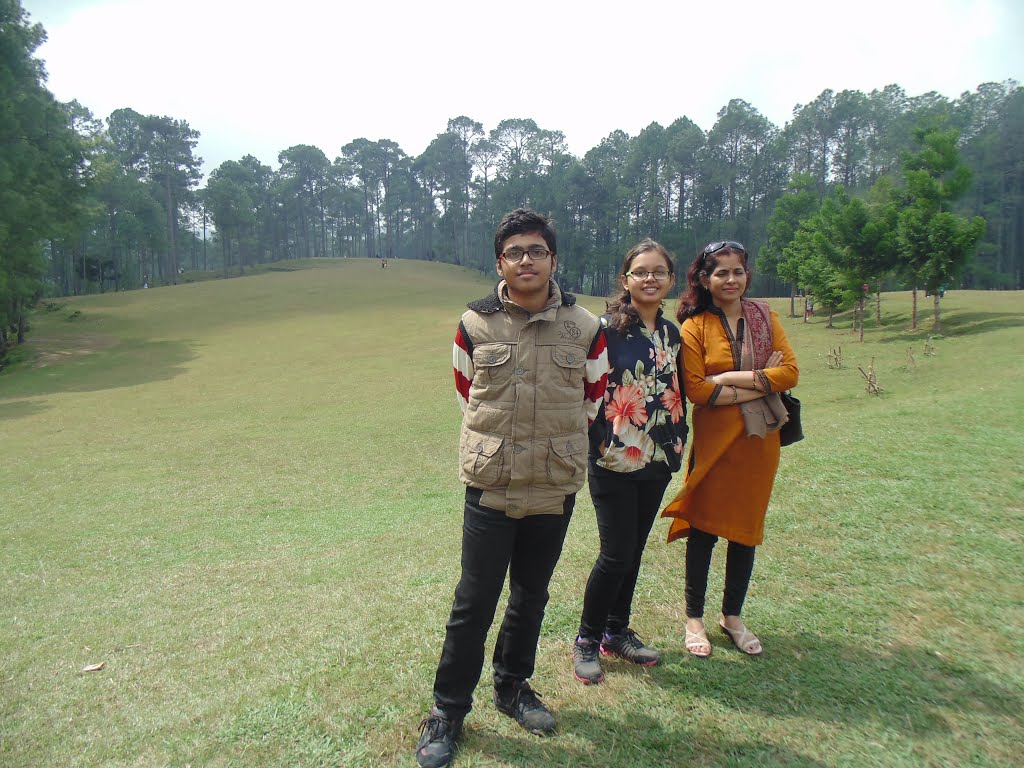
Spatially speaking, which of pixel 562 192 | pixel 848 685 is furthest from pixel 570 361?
pixel 562 192

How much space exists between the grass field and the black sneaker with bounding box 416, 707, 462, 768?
0.07m

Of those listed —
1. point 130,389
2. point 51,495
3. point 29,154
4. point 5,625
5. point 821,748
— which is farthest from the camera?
point 29,154

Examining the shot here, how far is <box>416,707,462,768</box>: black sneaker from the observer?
7.04ft

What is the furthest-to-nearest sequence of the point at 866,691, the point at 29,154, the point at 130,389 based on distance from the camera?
the point at 29,154 < the point at 130,389 < the point at 866,691

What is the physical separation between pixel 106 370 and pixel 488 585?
878 inches

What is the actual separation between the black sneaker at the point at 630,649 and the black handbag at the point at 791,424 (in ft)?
3.69

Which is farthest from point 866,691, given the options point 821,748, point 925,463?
point 925,463

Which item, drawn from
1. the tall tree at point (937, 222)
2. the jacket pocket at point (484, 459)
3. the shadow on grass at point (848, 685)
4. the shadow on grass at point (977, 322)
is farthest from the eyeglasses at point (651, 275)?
the tall tree at point (937, 222)

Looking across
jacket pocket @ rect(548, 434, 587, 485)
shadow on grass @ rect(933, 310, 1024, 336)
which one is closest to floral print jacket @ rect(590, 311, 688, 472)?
jacket pocket @ rect(548, 434, 587, 485)

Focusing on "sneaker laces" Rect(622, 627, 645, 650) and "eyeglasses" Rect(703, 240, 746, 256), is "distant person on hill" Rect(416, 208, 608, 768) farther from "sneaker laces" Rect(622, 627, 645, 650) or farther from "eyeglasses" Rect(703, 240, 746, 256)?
"eyeglasses" Rect(703, 240, 746, 256)

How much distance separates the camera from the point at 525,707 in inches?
93.5

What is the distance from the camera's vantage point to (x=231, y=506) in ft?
23.6

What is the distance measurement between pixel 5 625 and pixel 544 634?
3437mm

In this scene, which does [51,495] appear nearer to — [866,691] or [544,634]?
[544,634]
